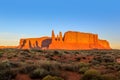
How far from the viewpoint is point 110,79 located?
10508mm

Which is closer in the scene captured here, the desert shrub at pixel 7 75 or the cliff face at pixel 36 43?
the desert shrub at pixel 7 75

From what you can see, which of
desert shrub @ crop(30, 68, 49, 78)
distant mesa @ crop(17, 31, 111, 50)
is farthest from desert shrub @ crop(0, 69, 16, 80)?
distant mesa @ crop(17, 31, 111, 50)

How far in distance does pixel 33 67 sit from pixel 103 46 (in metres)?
161

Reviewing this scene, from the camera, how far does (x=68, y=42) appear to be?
149250 mm

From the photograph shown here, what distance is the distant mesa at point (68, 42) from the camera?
147938mm

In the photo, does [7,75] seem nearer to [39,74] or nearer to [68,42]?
[39,74]

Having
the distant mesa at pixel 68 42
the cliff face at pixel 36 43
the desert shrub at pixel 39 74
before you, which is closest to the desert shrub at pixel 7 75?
the desert shrub at pixel 39 74

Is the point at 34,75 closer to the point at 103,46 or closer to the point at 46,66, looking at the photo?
the point at 46,66

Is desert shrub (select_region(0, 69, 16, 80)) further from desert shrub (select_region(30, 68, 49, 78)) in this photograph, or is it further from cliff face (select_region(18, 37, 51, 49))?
cliff face (select_region(18, 37, 51, 49))

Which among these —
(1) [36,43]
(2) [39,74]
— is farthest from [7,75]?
(1) [36,43]

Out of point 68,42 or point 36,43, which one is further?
point 36,43

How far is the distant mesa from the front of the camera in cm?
14794

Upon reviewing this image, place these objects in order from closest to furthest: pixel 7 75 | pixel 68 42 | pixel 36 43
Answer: pixel 7 75
pixel 68 42
pixel 36 43

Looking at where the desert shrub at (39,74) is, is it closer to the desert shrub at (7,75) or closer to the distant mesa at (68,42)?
the desert shrub at (7,75)
